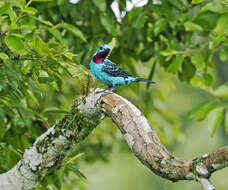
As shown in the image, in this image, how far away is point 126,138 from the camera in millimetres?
3061

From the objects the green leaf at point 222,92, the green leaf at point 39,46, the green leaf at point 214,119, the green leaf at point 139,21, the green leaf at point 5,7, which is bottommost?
the green leaf at point 214,119

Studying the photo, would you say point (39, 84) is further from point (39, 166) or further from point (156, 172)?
point (156, 172)

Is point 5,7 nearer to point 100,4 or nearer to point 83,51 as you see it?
point 100,4

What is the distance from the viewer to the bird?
354 centimetres

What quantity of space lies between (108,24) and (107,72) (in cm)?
101

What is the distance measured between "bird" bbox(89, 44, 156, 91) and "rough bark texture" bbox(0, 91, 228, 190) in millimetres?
166

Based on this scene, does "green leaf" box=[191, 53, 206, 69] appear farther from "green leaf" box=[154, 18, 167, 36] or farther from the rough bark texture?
the rough bark texture

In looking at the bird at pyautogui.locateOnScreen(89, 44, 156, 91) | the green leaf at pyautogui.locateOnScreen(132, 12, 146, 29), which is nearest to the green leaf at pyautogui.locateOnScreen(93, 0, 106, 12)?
the green leaf at pyautogui.locateOnScreen(132, 12, 146, 29)

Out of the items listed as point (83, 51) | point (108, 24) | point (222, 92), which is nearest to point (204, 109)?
point (222, 92)

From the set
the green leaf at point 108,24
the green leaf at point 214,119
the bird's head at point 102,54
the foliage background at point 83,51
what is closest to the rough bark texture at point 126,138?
the foliage background at point 83,51

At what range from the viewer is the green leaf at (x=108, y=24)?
4.41 meters

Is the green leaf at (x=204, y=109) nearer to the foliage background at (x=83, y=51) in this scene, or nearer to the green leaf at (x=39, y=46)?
the foliage background at (x=83, y=51)

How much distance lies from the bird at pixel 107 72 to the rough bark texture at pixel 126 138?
6.6 inches

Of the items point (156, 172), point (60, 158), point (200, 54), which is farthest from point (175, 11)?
point (156, 172)
